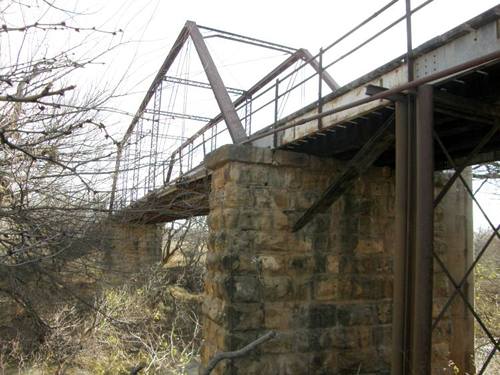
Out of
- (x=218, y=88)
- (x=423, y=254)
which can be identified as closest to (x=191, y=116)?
(x=218, y=88)

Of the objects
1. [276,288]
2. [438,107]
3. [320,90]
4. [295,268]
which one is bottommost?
[276,288]

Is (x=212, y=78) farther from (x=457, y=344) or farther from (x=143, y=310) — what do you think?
(x=143, y=310)

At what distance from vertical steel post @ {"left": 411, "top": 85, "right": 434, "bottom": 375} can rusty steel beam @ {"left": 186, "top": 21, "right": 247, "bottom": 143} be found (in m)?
3.76

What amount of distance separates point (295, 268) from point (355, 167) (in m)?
1.57

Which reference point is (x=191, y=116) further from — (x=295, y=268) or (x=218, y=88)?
(x=295, y=268)

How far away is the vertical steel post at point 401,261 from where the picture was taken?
3389 millimetres

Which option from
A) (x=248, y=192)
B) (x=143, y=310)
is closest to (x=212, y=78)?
(x=248, y=192)

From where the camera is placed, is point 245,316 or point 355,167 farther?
point 245,316

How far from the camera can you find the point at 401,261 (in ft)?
11.4

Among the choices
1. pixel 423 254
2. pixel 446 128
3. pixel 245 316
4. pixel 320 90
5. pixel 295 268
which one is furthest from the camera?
pixel 295 268

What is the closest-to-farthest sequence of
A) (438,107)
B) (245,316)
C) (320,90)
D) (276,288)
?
1. (438,107)
2. (320,90)
3. (245,316)
4. (276,288)

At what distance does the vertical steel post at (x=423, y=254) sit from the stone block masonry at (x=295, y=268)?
2.72m

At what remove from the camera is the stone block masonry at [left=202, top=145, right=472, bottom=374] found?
5742 millimetres

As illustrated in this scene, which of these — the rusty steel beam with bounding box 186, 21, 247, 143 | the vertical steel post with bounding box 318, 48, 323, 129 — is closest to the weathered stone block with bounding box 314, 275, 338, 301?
the vertical steel post with bounding box 318, 48, 323, 129
